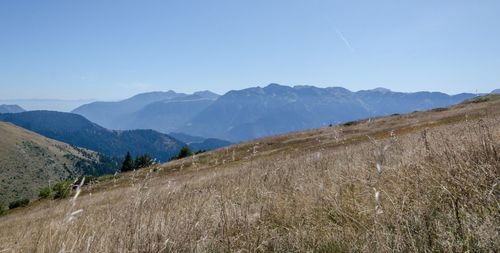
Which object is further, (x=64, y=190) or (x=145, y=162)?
(x=145, y=162)

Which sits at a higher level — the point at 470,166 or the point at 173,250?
the point at 470,166

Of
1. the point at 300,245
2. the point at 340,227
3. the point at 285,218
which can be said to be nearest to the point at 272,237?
the point at 300,245

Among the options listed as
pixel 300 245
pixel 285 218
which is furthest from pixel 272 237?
pixel 285 218

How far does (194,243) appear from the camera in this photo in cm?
370

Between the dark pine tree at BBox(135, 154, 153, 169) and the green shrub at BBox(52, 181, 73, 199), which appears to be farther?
the dark pine tree at BBox(135, 154, 153, 169)

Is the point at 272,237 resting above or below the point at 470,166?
below

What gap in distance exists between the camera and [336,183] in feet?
18.7

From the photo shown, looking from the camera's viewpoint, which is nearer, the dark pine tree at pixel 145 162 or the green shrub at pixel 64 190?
the green shrub at pixel 64 190

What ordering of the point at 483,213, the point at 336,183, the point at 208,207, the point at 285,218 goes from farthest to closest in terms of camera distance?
the point at 336,183, the point at 208,207, the point at 285,218, the point at 483,213

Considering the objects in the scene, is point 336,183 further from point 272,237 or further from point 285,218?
point 272,237

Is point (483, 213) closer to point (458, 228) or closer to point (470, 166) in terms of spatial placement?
point (458, 228)

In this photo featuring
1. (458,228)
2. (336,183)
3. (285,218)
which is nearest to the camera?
(458,228)

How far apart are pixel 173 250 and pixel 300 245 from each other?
3.44 ft

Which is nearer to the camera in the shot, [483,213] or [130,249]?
[483,213]
